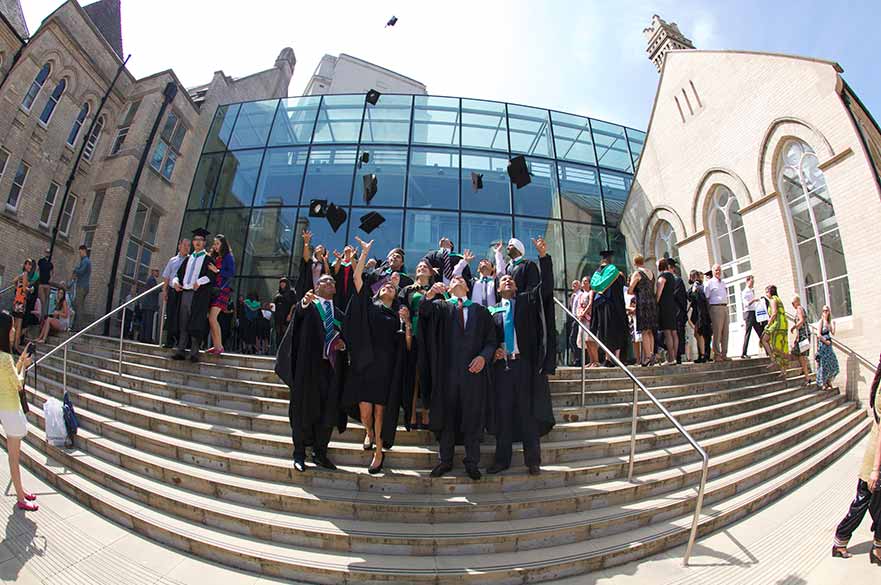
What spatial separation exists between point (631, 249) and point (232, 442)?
13850 millimetres

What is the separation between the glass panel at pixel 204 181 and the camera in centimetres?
1420

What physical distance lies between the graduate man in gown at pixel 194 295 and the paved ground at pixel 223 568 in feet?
7.61

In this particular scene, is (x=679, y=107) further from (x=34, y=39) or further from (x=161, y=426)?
(x=34, y=39)

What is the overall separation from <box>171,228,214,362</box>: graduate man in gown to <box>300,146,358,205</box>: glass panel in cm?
781

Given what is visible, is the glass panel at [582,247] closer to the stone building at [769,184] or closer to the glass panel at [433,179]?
the stone building at [769,184]

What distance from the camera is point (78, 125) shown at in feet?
47.7

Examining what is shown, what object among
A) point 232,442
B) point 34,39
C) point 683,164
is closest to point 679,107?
point 683,164

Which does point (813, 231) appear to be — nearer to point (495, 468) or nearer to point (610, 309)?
point (610, 309)

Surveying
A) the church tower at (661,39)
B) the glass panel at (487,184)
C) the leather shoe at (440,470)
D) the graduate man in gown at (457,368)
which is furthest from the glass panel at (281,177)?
the church tower at (661,39)

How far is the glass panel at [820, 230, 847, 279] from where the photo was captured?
8383 mm

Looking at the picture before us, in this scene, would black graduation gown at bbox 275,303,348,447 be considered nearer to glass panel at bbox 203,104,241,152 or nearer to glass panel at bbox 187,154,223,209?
glass panel at bbox 187,154,223,209

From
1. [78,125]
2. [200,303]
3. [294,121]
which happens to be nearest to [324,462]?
[200,303]

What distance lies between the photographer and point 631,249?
45.4ft

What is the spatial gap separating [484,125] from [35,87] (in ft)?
51.8
